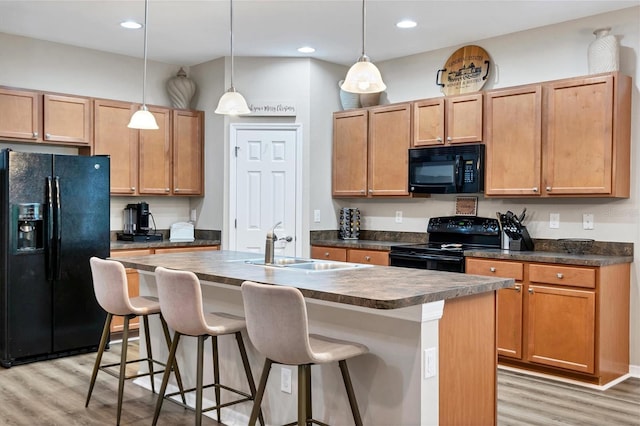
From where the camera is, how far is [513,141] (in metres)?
4.78

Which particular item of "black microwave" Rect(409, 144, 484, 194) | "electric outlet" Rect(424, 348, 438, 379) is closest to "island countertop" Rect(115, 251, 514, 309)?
"electric outlet" Rect(424, 348, 438, 379)

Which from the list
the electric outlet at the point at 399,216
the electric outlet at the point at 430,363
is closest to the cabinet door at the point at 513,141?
the electric outlet at the point at 399,216

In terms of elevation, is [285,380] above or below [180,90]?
below

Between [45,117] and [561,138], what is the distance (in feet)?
13.9

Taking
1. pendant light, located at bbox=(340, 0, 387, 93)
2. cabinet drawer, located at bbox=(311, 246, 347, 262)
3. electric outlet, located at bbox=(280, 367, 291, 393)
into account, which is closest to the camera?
pendant light, located at bbox=(340, 0, 387, 93)

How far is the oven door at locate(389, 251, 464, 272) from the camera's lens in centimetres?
478

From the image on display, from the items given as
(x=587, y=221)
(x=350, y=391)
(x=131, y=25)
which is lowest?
(x=350, y=391)

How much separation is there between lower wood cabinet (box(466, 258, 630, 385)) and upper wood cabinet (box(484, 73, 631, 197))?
635 millimetres

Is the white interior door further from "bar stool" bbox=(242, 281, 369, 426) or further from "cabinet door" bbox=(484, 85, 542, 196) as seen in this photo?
"bar stool" bbox=(242, 281, 369, 426)

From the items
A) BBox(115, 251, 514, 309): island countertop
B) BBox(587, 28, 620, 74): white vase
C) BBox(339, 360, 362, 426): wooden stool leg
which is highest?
BBox(587, 28, 620, 74): white vase

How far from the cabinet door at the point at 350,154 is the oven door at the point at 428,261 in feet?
3.11

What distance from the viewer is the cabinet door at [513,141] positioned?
464 cm

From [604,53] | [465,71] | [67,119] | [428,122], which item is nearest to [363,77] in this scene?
[604,53]

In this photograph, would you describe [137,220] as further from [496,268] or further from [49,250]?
[496,268]
